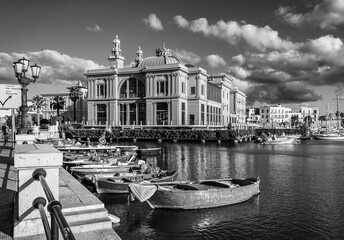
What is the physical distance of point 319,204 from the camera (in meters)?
23.3

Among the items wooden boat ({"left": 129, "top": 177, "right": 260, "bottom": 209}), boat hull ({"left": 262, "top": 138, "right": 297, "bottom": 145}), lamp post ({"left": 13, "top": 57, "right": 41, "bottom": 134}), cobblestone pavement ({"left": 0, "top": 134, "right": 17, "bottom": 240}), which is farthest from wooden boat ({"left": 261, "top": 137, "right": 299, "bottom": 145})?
cobblestone pavement ({"left": 0, "top": 134, "right": 17, "bottom": 240})

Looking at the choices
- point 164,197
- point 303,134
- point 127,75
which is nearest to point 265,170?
point 164,197

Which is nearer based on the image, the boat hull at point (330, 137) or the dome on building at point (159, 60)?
the dome on building at point (159, 60)

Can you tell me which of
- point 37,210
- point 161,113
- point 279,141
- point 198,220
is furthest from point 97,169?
point 161,113

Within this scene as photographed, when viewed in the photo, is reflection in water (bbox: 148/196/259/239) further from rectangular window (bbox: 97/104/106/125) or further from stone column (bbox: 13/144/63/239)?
rectangular window (bbox: 97/104/106/125)

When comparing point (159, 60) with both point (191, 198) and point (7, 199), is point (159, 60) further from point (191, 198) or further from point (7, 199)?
point (7, 199)

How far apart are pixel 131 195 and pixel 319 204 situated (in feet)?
44.4

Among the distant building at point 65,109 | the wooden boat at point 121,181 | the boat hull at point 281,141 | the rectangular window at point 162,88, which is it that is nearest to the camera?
the wooden boat at point 121,181

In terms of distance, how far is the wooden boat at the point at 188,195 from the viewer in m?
20.4

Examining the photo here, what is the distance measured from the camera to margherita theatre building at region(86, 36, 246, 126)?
9912 centimetres

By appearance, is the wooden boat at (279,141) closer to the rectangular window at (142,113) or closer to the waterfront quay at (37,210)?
the rectangular window at (142,113)

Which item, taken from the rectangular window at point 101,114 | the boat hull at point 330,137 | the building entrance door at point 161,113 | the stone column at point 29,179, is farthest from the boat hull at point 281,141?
the stone column at point 29,179

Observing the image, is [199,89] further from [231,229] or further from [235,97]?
[231,229]

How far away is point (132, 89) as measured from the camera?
107 metres
